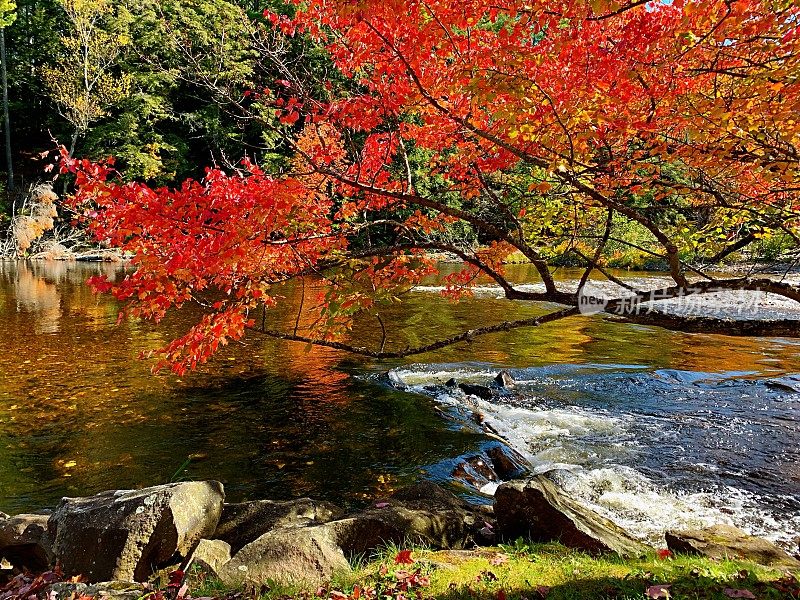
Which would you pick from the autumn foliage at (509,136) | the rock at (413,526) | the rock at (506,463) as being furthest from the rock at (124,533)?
the rock at (506,463)

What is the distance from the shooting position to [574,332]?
16047 millimetres

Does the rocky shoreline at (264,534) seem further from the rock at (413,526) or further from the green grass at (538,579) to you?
the green grass at (538,579)

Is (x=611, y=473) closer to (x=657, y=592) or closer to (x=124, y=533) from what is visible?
(x=657, y=592)

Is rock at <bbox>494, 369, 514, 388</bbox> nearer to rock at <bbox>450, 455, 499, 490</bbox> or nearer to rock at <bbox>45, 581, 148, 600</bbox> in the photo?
rock at <bbox>450, 455, 499, 490</bbox>

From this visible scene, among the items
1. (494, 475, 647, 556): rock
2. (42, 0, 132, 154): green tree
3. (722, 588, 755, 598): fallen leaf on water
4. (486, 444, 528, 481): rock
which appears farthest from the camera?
(42, 0, 132, 154): green tree

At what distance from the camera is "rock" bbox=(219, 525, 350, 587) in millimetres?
3971

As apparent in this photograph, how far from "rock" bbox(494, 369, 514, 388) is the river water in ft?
1.12

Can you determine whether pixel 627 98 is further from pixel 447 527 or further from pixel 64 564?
pixel 64 564

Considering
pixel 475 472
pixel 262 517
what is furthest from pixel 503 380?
pixel 262 517

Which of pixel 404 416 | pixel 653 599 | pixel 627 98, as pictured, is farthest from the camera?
pixel 404 416

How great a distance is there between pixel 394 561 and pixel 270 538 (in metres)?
1.01

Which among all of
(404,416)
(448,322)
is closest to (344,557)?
(404,416)

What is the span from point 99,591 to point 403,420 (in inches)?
230

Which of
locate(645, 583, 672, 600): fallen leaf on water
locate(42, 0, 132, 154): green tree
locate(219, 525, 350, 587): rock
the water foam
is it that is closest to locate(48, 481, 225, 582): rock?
locate(219, 525, 350, 587): rock
